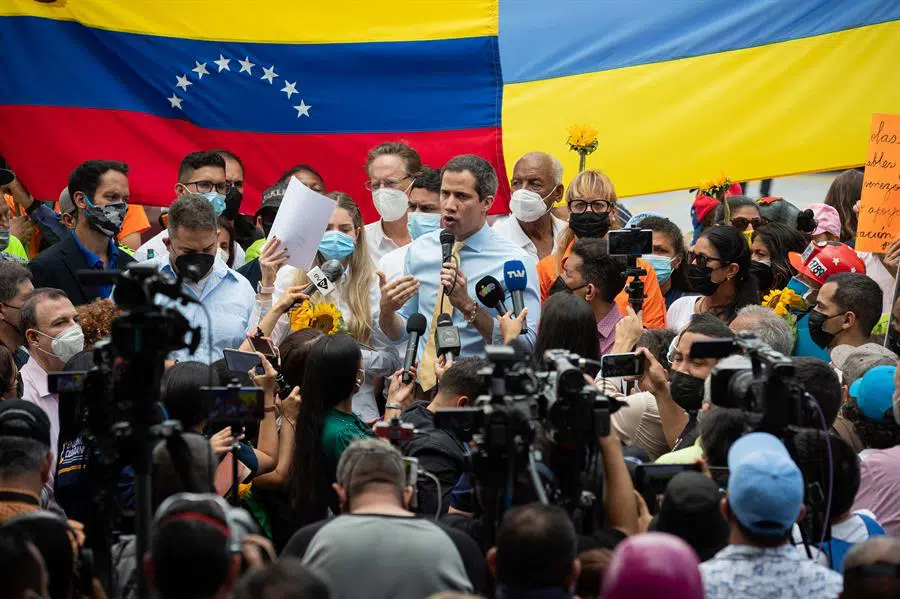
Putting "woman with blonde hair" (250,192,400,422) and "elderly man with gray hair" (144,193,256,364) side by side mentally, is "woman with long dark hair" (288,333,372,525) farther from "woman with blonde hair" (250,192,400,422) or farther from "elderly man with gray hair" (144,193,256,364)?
"elderly man with gray hair" (144,193,256,364)

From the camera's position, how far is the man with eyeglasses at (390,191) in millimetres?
9086

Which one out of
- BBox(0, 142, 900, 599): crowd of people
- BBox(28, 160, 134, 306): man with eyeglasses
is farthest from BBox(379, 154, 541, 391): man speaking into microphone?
BBox(28, 160, 134, 306): man with eyeglasses

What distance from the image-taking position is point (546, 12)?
34.1 ft

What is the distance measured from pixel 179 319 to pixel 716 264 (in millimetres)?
4682

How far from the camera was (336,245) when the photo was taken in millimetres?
8469

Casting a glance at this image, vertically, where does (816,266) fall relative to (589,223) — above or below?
below

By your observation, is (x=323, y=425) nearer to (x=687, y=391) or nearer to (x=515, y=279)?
(x=515, y=279)

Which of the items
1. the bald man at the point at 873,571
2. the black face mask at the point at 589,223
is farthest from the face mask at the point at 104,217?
A: the bald man at the point at 873,571

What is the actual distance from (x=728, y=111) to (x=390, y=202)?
2592 millimetres

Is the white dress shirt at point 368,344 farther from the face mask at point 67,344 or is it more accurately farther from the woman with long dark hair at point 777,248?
the woman with long dark hair at point 777,248

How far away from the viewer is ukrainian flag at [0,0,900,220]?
9648mm

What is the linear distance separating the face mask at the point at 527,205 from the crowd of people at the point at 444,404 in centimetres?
1

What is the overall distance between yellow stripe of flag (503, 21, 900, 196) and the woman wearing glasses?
1281 millimetres

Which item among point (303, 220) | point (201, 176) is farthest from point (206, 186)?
point (303, 220)
